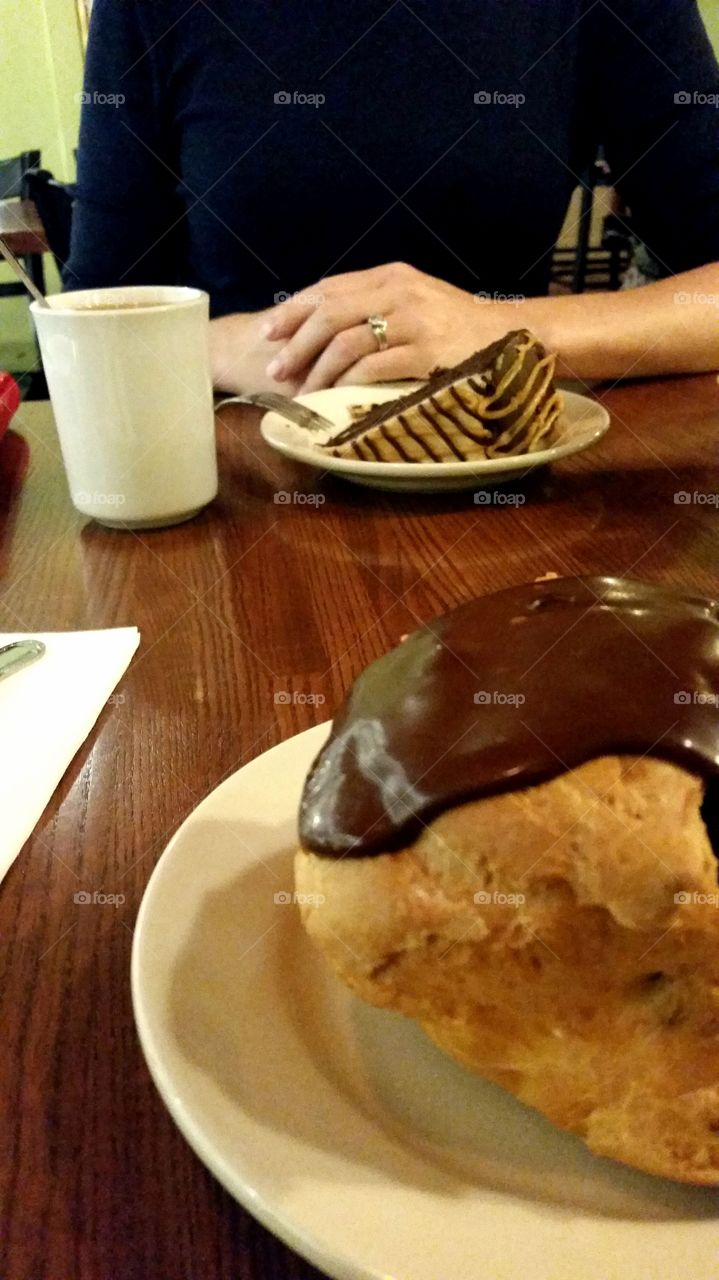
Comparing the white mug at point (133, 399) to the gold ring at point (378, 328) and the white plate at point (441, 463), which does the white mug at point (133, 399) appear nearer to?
the white plate at point (441, 463)

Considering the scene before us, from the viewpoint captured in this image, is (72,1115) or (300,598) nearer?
(72,1115)

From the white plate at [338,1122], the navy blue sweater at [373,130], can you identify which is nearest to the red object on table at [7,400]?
the navy blue sweater at [373,130]

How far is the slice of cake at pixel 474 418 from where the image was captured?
3.75 feet

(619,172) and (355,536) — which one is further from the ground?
(619,172)

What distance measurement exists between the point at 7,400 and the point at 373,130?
0.94 m

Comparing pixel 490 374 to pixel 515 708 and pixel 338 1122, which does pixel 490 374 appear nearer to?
pixel 515 708

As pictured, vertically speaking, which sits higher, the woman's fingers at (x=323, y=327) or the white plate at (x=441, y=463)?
the woman's fingers at (x=323, y=327)

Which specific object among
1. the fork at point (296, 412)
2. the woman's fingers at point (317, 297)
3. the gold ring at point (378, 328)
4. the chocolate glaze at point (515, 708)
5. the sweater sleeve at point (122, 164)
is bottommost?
the fork at point (296, 412)

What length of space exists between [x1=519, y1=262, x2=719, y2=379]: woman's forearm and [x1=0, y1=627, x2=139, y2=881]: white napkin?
1.00 metres

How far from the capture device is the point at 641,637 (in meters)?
0.42

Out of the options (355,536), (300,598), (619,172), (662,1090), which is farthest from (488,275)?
(662,1090)

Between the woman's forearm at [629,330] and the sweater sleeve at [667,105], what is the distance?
0.37 metres

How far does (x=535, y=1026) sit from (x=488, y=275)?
1.80m

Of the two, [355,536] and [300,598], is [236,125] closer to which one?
[355,536]
